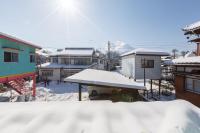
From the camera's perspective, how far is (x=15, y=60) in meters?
16.4

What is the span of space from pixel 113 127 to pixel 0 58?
14013 mm

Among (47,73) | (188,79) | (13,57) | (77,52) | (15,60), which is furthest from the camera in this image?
(77,52)

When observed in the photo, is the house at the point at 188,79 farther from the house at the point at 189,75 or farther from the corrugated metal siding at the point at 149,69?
the corrugated metal siding at the point at 149,69

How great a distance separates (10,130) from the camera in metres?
2.03

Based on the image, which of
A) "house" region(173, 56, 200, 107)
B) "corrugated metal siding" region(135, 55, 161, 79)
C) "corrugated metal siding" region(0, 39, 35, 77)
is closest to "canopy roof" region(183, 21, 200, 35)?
"house" region(173, 56, 200, 107)

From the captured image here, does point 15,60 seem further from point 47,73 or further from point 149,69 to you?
point 47,73

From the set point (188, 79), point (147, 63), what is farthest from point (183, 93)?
point (147, 63)

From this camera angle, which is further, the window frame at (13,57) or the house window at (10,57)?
the window frame at (13,57)

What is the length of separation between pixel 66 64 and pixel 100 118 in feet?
120

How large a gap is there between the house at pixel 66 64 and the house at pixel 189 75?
2235cm

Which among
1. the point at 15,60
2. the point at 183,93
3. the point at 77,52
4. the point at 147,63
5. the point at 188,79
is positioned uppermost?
the point at 77,52

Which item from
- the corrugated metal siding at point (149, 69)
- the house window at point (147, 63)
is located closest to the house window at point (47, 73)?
the corrugated metal siding at point (149, 69)

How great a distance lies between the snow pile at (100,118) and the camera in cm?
206

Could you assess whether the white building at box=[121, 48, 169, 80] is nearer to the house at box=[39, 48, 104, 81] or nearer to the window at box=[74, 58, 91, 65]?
the house at box=[39, 48, 104, 81]
